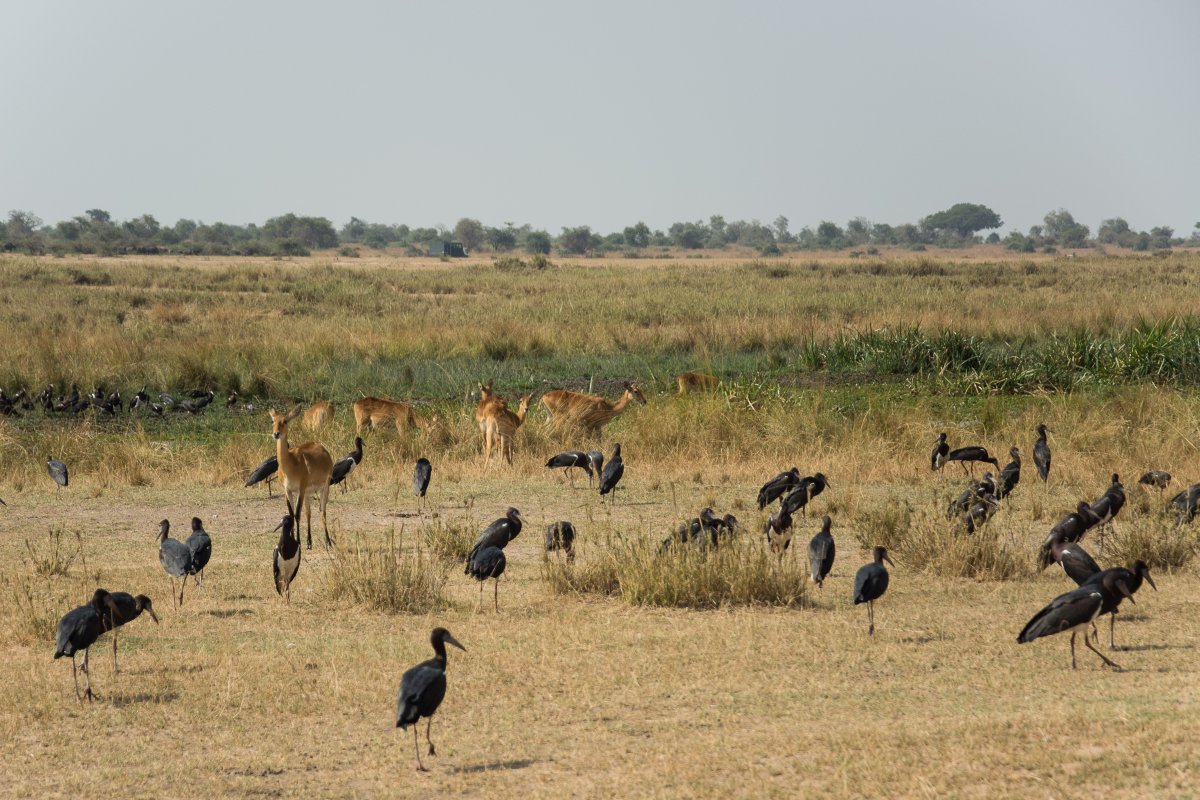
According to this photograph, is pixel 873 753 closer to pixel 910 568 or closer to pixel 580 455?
pixel 910 568

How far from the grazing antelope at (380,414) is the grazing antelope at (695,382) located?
437 cm

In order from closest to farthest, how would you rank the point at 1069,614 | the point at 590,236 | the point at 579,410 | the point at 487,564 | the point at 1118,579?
1. the point at 1069,614
2. the point at 1118,579
3. the point at 487,564
4. the point at 579,410
5. the point at 590,236

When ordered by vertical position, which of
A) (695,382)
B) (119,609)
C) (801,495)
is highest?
(801,495)

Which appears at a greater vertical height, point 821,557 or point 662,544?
point 821,557

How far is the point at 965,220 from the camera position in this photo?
159000mm

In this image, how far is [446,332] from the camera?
99.1 ft

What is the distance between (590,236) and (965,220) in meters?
50.1

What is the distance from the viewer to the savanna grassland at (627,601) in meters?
6.12

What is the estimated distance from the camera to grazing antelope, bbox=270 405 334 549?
38.2 feet

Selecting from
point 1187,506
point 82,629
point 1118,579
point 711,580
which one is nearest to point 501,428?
point 711,580

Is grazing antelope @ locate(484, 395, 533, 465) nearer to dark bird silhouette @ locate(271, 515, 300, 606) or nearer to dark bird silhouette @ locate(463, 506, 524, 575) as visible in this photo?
dark bird silhouette @ locate(463, 506, 524, 575)

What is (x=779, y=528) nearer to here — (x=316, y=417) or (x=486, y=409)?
(x=486, y=409)

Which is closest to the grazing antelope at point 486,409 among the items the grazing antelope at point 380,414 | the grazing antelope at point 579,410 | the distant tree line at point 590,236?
the grazing antelope at point 579,410

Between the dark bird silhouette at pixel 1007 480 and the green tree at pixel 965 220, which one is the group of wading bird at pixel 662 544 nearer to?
the dark bird silhouette at pixel 1007 480
